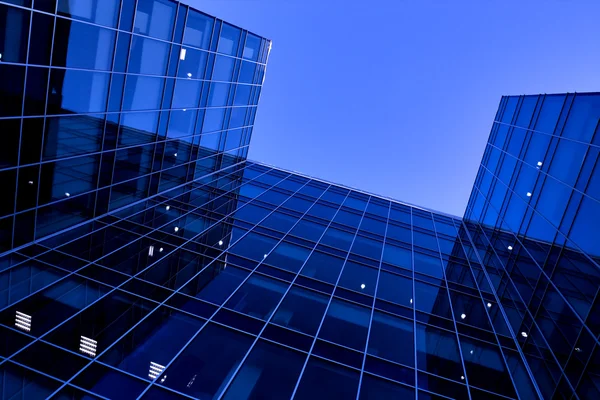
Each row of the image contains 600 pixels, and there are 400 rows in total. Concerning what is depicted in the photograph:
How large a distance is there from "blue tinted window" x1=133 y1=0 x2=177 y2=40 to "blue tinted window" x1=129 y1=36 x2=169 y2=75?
1.22 ft

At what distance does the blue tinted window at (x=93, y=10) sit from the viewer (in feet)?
51.1

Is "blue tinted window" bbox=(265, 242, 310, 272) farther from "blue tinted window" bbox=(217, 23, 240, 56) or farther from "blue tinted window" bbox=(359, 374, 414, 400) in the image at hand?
"blue tinted window" bbox=(217, 23, 240, 56)

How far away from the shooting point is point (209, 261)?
721 inches

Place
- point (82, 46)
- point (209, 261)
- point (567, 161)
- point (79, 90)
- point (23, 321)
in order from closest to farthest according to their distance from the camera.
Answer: point (23, 321) → point (82, 46) → point (79, 90) → point (567, 161) → point (209, 261)

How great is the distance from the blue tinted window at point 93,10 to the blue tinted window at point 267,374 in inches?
521

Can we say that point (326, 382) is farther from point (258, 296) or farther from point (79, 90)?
point (79, 90)

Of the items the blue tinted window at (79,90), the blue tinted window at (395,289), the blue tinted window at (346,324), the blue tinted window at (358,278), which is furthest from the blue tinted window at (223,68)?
the blue tinted window at (346,324)

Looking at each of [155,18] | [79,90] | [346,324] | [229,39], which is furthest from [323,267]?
[229,39]

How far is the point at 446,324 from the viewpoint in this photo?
17.7m

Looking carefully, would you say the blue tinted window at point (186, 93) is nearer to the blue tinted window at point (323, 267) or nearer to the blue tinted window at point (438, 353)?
the blue tinted window at point (323, 267)

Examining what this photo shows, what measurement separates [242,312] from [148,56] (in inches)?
500

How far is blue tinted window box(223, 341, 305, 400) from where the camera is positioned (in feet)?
39.9

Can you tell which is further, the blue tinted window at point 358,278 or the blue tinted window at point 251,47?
the blue tinted window at point 251,47

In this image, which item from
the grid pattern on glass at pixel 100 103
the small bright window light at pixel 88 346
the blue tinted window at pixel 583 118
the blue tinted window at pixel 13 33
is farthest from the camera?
the blue tinted window at pixel 583 118
